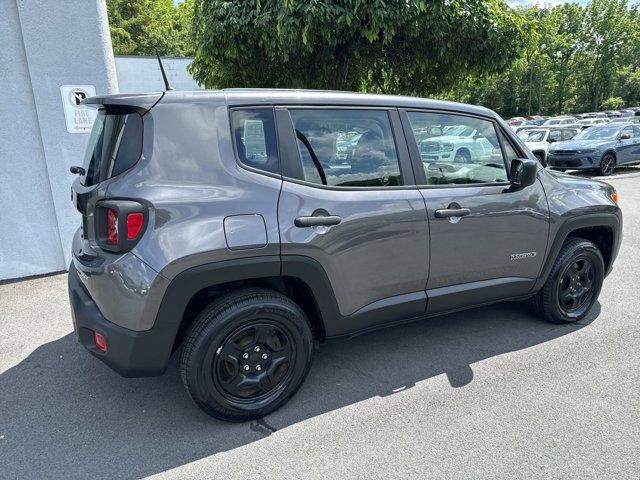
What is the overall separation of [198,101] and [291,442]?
195 cm

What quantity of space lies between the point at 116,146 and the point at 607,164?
14651 mm

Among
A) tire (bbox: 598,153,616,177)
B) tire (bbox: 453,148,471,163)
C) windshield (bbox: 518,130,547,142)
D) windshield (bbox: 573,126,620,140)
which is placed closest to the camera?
tire (bbox: 453,148,471,163)

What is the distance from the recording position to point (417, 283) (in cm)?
296

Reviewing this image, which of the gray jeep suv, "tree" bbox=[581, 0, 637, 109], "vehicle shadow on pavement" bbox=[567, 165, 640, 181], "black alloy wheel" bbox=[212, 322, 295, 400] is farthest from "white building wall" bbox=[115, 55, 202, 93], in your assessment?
"tree" bbox=[581, 0, 637, 109]

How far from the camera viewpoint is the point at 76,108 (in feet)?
16.3

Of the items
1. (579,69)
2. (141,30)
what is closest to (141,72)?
(141,30)

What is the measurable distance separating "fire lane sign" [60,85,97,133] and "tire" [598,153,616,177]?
13567 millimetres

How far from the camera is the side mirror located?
10.2ft

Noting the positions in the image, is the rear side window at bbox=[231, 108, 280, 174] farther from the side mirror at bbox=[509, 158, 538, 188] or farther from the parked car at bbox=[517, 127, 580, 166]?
the parked car at bbox=[517, 127, 580, 166]

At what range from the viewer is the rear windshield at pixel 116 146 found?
7.47 ft

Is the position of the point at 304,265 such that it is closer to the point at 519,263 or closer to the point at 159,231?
the point at 159,231

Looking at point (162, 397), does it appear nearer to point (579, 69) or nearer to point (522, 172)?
point (522, 172)

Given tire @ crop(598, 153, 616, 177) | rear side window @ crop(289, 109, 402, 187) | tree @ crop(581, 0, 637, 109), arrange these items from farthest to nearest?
tree @ crop(581, 0, 637, 109) < tire @ crop(598, 153, 616, 177) < rear side window @ crop(289, 109, 402, 187)

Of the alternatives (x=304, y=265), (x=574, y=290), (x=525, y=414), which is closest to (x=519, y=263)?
(x=574, y=290)
